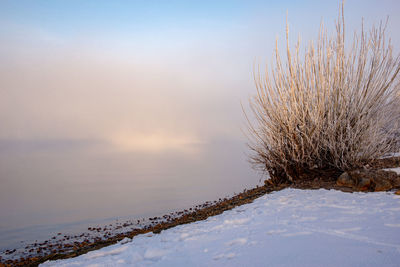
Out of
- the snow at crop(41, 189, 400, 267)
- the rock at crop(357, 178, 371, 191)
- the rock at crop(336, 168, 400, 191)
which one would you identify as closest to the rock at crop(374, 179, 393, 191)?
the rock at crop(336, 168, 400, 191)

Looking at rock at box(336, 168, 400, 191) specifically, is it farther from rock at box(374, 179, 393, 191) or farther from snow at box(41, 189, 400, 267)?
snow at box(41, 189, 400, 267)

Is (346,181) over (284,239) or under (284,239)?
over

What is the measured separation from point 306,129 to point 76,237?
23.3ft

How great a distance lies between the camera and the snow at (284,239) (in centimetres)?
305

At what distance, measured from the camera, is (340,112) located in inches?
297

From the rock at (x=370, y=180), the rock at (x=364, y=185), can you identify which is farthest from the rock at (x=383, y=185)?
the rock at (x=364, y=185)

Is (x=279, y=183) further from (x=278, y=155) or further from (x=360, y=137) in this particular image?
(x=360, y=137)

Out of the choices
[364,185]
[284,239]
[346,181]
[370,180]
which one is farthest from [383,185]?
[284,239]

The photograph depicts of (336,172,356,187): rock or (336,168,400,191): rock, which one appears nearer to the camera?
(336,168,400,191): rock

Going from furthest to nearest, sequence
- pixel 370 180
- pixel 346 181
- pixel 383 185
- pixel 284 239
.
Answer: pixel 346 181, pixel 370 180, pixel 383 185, pixel 284 239

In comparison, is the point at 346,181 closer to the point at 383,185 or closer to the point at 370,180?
the point at 370,180

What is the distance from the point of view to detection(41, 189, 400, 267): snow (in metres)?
3.05

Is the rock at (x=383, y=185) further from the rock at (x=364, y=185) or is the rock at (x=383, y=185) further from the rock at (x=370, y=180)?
the rock at (x=364, y=185)

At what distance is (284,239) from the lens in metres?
3.68
